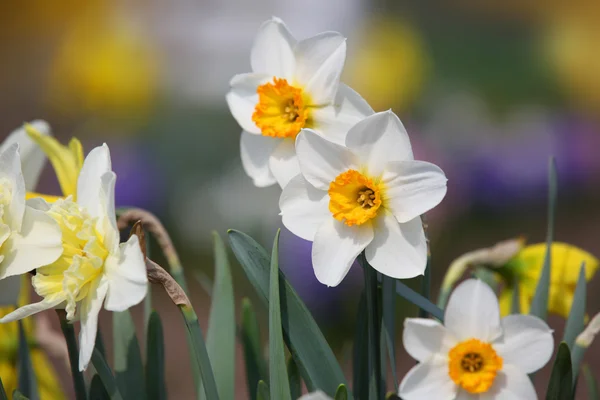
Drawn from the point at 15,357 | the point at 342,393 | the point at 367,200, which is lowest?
the point at 15,357

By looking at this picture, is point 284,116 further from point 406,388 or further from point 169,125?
point 169,125

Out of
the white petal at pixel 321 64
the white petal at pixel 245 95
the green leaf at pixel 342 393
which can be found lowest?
the green leaf at pixel 342 393

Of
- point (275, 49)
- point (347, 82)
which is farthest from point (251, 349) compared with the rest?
point (347, 82)

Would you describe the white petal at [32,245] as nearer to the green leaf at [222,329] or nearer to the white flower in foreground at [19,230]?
the white flower in foreground at [19,230]

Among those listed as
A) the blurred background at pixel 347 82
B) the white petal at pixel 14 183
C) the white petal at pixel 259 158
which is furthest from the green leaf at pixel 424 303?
the blurred background at pixel 347 82

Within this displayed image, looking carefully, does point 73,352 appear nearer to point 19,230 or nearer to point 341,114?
point 19,230
